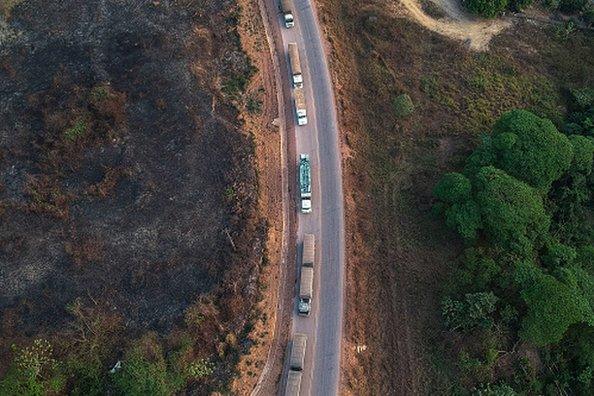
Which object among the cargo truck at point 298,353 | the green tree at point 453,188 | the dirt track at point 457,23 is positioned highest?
the dirt track at point 457,23

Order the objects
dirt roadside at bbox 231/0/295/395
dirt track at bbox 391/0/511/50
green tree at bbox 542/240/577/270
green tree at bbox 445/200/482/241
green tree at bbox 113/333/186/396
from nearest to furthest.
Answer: green tree at bbox 113/333/186/396 → dirt roadside at bbox 231/0/295/395 → green tree at bbox 445/200/482/241 → green tree at bbox 542/240/577/270 → dirt track at bbox 391/0/511/50

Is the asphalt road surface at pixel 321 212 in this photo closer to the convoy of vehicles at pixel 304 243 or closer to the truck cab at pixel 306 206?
the truck cab at pixel 306 206

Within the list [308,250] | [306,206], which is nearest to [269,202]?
[306,206]

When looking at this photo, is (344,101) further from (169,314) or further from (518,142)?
(169,314)

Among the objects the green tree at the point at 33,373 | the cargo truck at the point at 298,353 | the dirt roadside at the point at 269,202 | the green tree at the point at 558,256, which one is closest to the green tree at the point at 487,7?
the dirt roadside at the point at 269,202

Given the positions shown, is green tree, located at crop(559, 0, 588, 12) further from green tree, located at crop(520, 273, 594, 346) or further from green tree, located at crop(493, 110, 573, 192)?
green tree, located at crop(520, 273, 594, 346)

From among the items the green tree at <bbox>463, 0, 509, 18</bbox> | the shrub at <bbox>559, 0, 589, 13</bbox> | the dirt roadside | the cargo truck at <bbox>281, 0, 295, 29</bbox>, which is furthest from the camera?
the shrub at <bbox>559, 0, 589, 13</bbox>

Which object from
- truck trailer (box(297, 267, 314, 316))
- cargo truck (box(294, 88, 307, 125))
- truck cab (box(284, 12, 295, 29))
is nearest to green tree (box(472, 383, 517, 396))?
truck trailer (box(297, 267, 314, 316))
